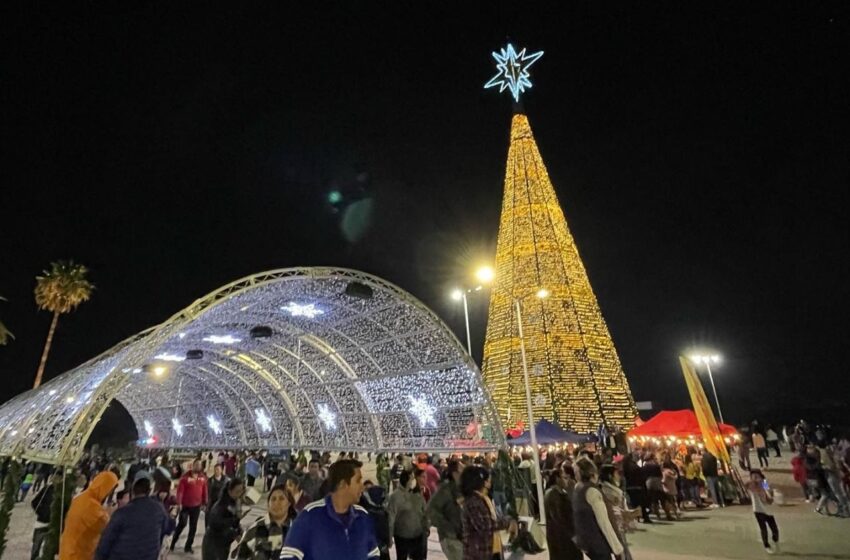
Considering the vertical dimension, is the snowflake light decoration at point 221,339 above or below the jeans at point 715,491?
above

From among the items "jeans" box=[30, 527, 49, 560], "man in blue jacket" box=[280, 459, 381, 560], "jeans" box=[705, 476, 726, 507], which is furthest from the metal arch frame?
"man in blue jacket" box=[280, 459, 381, 560]

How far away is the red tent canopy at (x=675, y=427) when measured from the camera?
17312 millimetres

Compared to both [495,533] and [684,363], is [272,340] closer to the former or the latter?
[684,363]

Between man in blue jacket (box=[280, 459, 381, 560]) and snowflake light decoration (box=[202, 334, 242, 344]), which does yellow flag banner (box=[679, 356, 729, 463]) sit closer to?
man in blue jacket (box=[280, 459, 381, 560])

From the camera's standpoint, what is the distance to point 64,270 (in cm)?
3759

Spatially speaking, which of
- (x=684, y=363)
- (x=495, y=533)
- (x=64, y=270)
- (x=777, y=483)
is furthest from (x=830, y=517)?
(x=64, y=270)

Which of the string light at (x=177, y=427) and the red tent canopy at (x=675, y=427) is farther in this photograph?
the string light at (x=177, y=427)

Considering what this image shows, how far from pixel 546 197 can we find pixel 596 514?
2650 centimetres

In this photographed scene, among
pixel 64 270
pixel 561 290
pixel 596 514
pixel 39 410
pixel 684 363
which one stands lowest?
pixel 596 514

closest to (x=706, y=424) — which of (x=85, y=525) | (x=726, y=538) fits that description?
(x=726, y=538)

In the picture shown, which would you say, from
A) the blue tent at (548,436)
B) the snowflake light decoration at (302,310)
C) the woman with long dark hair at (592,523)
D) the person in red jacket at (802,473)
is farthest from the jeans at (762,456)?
the woman with long dark hair at (592,523)

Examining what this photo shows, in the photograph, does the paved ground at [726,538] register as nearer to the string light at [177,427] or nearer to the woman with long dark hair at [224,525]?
the woman with long dark hair at [224,525]

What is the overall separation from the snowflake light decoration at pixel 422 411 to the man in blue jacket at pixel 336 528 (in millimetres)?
15448

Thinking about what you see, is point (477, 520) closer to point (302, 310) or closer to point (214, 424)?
point (302, 310)
